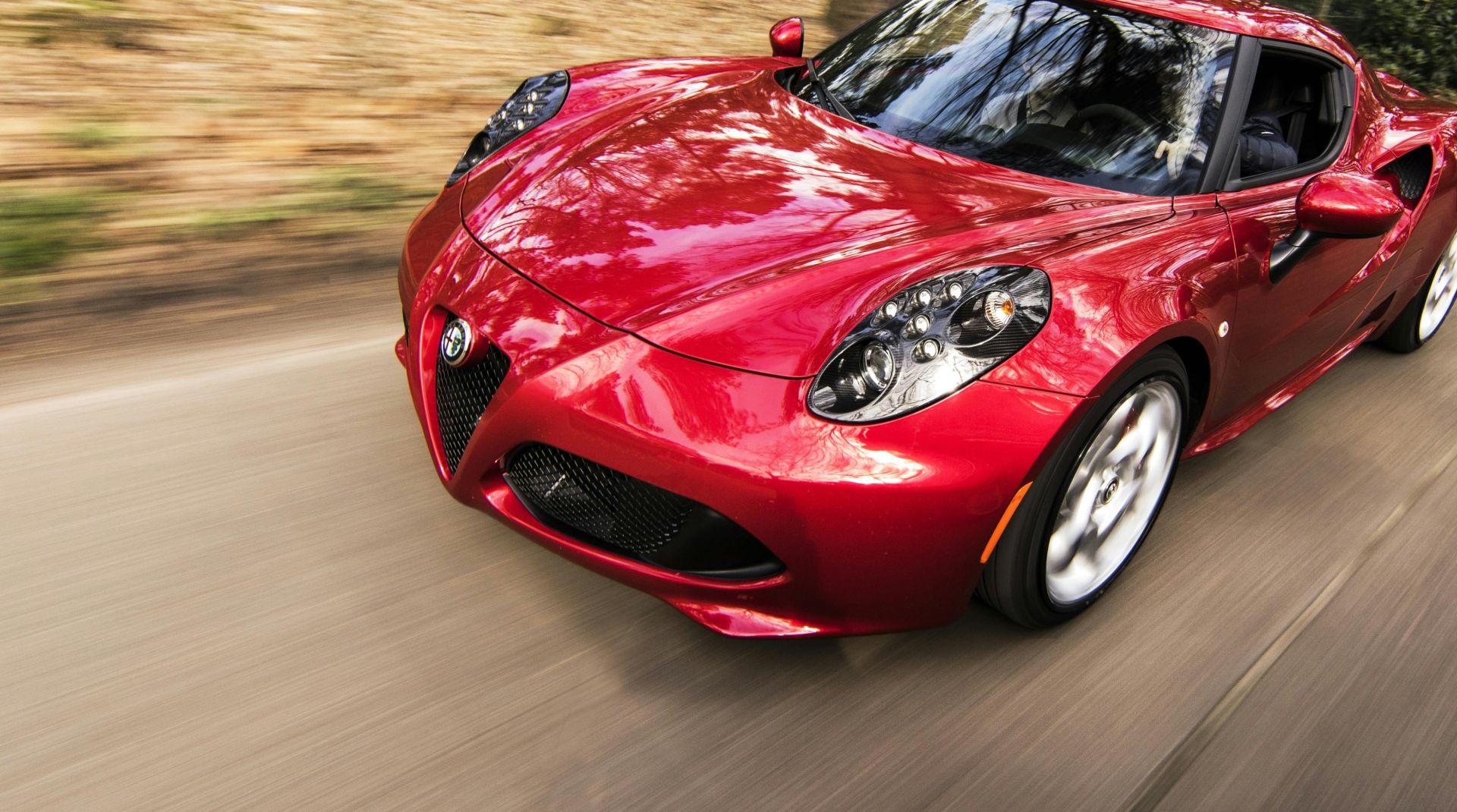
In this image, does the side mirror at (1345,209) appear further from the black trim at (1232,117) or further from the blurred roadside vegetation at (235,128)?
the blurred roadside vegetation at (235,128)

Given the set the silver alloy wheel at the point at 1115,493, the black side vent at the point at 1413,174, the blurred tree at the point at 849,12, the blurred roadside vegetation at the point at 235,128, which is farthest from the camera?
the blurred tree at the point at 849,12

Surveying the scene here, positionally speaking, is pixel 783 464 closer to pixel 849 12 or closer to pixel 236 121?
pixel 236 121

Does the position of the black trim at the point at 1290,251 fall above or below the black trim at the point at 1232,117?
below

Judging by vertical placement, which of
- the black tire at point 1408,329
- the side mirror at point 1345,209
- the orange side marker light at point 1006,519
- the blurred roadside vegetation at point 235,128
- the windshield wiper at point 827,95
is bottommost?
the blurred roadside vegetation at point 235,128

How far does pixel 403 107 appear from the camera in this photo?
5.07 m

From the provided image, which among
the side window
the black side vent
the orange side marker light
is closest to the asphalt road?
the orange side marker light

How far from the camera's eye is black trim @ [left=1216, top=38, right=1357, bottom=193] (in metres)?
2.56

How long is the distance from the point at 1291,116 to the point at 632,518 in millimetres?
2236

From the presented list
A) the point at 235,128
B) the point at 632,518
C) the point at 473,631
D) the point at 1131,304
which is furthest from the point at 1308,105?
the point at 235,128

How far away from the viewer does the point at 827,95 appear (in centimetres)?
296

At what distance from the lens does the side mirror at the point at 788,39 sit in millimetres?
3697

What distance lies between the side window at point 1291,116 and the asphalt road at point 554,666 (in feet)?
2.69

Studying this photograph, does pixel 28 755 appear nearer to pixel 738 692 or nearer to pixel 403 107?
pixel 738 692

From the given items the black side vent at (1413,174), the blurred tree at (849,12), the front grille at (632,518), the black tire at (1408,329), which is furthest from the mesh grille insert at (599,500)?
the blurred tree at (849,12)
